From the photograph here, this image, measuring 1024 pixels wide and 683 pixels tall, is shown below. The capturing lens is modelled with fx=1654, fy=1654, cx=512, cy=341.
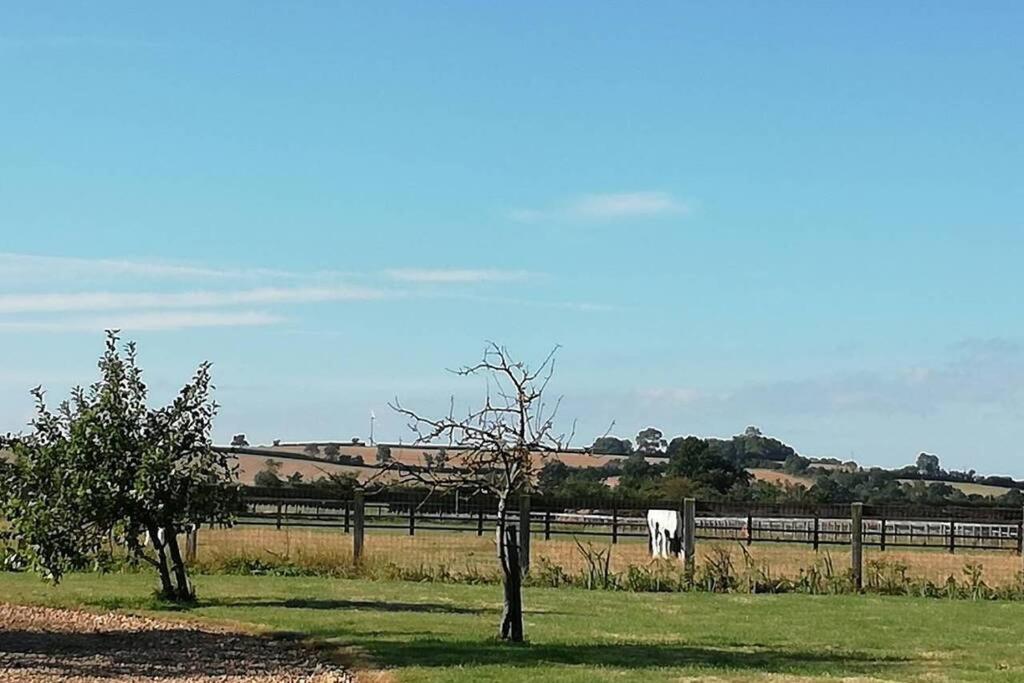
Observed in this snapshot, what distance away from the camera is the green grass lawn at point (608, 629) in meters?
15.4

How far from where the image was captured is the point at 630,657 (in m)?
16.3

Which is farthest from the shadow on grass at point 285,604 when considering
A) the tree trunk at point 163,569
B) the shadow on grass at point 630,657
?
the shadow on grass at point 630,657

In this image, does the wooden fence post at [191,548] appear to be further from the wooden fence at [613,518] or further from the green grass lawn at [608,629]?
the green grass lawn at [608,629]

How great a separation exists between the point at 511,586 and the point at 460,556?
45.3 ft

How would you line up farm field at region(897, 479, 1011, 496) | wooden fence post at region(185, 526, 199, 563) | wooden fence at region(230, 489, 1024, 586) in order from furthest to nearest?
farm field at region(897, 479, 1011, 496), wooden fence at region(230, 489, 1024, 586), wooden fence post at region(185, 526, 199, 563)

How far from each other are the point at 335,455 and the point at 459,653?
146 feet

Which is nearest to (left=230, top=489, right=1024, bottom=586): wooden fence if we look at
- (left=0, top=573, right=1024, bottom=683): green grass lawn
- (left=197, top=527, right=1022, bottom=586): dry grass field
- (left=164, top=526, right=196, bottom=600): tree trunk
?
(left=197, top=527, right=1022, bottom=586): dry grass field

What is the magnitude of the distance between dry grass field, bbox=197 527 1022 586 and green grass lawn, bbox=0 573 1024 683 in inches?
66.0

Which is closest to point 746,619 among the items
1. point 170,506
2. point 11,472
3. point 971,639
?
point 971,639

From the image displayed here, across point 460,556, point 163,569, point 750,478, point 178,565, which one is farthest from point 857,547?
point 750,478

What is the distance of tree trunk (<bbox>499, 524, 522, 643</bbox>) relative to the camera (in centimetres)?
1683

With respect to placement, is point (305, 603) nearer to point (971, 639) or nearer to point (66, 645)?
point (66, 645)

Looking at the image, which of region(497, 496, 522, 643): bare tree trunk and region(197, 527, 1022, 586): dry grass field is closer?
region(497, 496, 522, 643): bare tree trunk

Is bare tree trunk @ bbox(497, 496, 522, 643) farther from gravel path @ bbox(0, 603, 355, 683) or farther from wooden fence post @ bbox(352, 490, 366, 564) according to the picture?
wooden fence post @ bbox(352, 490, 366, 564)
